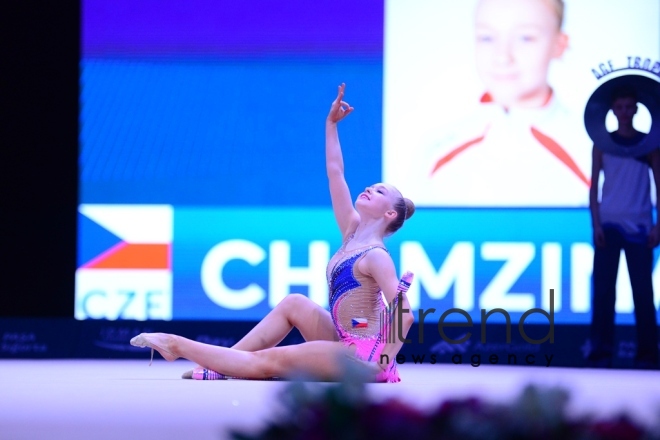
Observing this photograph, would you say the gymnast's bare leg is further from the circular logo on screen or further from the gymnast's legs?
the circular logo on screen

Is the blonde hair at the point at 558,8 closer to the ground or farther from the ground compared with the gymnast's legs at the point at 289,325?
farther from the ground

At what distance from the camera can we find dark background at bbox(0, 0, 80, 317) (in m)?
6.18

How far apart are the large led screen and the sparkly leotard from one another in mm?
2010

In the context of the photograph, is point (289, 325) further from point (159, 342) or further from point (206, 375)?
point (159, 342)

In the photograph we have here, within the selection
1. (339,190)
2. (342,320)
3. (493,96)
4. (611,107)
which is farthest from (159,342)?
(611,107)

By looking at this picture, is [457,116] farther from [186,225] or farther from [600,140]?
[186,225]

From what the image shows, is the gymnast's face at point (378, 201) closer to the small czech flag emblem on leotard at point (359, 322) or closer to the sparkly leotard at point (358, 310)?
the sparkly leotard at point (358, 310)

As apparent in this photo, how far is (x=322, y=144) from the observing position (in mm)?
6234

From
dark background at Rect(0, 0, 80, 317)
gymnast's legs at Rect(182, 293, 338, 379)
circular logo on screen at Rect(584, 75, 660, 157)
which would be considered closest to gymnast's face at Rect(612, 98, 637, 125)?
circular logo on screen at Rect(584, 75, 660, 157)

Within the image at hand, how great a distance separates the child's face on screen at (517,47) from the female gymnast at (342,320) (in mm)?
2063

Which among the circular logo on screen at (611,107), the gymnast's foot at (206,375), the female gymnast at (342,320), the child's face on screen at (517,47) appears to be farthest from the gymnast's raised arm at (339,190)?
the circular logo on screen at (611,107)

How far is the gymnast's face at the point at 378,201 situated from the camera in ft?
13.7

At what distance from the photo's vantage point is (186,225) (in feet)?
20.3

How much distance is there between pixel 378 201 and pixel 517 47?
8.04 ft
